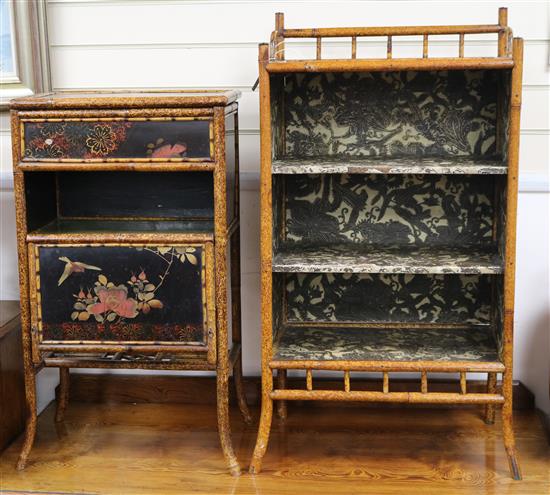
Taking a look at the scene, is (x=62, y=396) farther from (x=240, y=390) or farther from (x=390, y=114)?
(x=390, y=114)

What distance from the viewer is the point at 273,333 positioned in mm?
2861

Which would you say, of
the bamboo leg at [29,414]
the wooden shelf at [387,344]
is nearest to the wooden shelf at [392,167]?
the wooden shelf at [387,344]

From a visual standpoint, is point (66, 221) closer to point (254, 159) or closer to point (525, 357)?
point (254, 159)

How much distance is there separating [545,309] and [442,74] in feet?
3.24

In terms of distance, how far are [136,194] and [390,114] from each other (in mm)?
942

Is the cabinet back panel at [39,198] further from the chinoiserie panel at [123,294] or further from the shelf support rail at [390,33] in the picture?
the shelf support rail at [390,33]

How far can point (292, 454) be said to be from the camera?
Result: 289 centimetres

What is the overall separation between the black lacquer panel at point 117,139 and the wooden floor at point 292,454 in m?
1.03

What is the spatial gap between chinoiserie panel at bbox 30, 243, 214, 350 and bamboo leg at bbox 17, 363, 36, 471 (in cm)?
17

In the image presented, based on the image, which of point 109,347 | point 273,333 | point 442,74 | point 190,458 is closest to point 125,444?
point 190,458

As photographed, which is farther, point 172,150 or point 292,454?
point 292,454

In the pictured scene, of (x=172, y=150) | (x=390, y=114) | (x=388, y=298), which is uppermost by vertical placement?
(x=390, y=114)

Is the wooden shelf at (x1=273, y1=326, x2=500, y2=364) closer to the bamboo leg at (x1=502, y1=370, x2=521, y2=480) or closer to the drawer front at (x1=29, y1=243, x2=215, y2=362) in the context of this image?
the bamboo leg at (x1=502, y1=370, x2=521, y2=480)

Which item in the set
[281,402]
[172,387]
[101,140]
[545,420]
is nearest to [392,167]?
[101,140]
